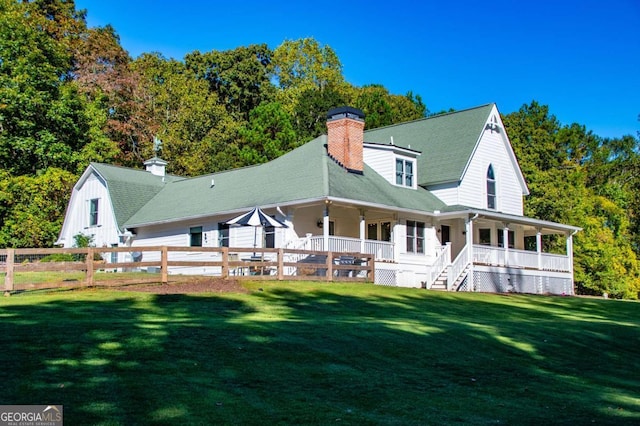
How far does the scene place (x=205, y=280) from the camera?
76.2 feet

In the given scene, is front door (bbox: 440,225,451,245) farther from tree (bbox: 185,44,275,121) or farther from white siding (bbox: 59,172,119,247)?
tree (bbox: 185,44,275,121)

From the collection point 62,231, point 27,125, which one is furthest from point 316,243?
point 27,125

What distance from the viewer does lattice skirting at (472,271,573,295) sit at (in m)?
31.8

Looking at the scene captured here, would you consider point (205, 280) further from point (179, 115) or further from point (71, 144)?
point (179, 115)

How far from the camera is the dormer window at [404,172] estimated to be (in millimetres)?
34156

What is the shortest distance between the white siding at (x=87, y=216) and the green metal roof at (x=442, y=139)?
14.2 meters

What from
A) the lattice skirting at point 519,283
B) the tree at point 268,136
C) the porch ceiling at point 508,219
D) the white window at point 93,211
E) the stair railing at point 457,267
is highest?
the tree at point 268,136

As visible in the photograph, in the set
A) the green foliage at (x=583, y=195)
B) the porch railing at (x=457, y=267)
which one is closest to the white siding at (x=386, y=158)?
the porch railing at (x=457, y=267)

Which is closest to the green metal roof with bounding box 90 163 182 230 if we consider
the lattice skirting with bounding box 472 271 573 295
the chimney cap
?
the chimney cap

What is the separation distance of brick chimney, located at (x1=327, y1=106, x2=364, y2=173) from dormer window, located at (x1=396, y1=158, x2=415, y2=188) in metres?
2.43

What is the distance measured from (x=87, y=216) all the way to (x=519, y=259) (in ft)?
73.2

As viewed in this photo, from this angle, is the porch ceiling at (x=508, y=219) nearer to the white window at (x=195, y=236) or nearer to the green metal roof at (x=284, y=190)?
Result: the green metal roof at (x=284, y=190)

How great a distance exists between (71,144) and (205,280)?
991 inches

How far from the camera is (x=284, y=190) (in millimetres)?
30422
